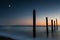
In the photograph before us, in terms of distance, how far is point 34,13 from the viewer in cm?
1189

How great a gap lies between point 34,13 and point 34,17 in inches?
14.6

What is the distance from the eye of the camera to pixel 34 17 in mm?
11758
